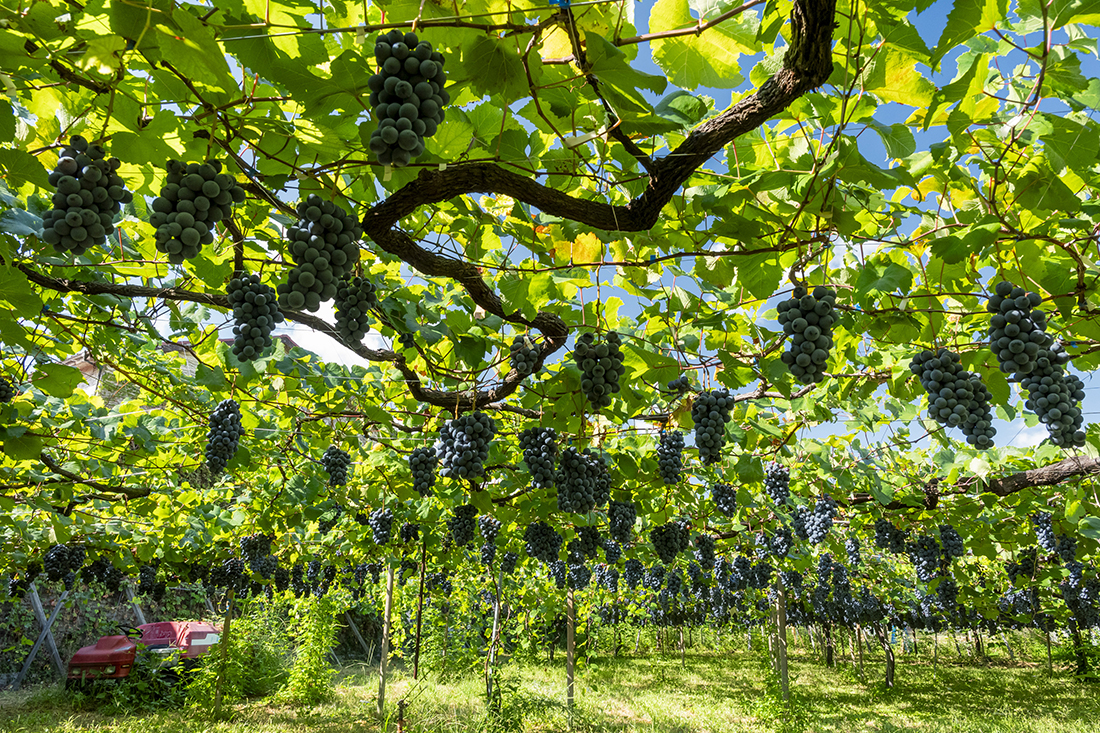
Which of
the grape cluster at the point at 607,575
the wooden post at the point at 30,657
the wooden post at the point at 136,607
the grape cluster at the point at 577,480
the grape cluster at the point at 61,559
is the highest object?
the grape cluster at the point at 577,480

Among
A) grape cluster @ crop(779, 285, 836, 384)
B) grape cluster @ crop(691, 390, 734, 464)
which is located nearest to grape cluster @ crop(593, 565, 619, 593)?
grape cluster @ crop(691, 390, 734, 464)

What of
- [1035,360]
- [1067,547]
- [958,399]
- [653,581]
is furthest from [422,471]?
[653,581]

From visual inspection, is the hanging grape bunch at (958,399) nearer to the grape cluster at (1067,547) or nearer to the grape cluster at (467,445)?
the grape cluster at (467,445)

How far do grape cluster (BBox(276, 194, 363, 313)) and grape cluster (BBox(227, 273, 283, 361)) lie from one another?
600 millimetres

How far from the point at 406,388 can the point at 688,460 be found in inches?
120

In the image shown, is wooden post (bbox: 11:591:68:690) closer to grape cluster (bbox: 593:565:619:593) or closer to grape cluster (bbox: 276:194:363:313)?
grape cluster (bbox: 593:565:619:593)

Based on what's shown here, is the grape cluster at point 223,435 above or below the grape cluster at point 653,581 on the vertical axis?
above

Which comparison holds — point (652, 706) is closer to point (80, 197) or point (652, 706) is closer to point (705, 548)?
point (705, 548)

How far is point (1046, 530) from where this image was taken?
766cm

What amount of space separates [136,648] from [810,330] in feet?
46.7

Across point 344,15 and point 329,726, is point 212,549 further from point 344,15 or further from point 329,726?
point 344,15

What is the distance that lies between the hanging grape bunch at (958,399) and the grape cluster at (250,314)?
278 cm

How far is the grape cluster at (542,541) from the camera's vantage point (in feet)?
21.9

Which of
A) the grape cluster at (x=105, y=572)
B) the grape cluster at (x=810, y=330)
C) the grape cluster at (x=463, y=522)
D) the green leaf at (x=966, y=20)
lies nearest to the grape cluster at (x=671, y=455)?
the grape cluster at (x=810, y=330)
